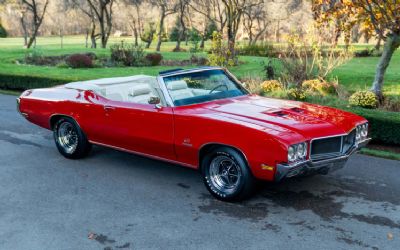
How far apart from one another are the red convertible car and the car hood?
13 mm

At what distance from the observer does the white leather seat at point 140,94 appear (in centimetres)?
677

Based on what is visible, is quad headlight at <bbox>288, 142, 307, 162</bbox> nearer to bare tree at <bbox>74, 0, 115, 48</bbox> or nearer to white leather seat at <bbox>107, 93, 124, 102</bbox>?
white leather seat at <bbox>107, 93, 124, 102</bbox>

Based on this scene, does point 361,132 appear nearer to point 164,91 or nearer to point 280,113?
point 280,113

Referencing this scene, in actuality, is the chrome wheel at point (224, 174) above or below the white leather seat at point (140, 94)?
below

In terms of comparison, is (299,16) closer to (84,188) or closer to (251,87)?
(251,87)

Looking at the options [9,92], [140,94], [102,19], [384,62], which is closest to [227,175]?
[140,94]

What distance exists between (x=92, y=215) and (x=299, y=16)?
4735 cm

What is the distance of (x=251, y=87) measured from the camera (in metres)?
13.6

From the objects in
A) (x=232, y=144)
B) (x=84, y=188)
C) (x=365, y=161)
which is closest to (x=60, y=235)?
(x=84, y=188)

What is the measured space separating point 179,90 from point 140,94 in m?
0.84

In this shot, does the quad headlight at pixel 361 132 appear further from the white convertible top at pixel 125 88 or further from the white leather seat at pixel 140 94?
the white leather seat at pixel 140 94

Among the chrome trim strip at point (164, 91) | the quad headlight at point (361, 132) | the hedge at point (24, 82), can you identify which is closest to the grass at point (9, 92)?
the hedge at point (24, 82)

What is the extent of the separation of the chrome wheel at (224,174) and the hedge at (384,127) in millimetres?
4186

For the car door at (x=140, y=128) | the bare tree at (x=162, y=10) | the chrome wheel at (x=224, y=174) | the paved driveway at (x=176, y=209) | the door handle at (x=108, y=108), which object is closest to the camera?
the paved driveway at (x=176, y=209)
